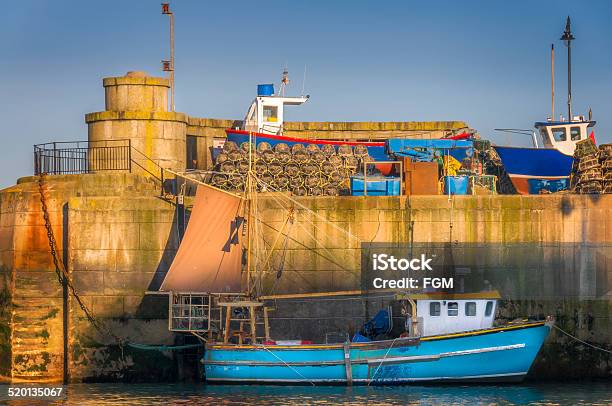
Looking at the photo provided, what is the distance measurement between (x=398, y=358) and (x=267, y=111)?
13030 mm

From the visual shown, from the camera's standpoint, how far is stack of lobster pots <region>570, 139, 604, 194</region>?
50125 millimetres

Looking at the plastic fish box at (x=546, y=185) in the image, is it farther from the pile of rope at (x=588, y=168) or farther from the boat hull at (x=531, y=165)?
the pile of rope at (x=588, y=168)

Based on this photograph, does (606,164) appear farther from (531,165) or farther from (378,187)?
(378,187)

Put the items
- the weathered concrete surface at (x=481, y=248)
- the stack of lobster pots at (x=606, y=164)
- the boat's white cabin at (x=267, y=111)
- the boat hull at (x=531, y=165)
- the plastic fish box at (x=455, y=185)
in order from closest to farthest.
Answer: the weathered concrete surface at (x=481, y=248)
the stack of lobster pots at (x=606, y=164)
the plastic fish box at (x=455, y=185)
the boat hull at (x=531, y=165)
the boat's white cabin at (x=267, y=111)

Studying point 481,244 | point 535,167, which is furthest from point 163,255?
point 535,167

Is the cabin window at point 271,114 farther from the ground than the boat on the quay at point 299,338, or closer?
farther from the ground

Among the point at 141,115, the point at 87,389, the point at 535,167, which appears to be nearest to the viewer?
the point at 87,389

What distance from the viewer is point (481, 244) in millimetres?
49375

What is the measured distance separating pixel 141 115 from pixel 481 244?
11.9 m

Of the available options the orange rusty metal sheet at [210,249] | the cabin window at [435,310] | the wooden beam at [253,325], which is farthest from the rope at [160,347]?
the cabin window at [435,310]

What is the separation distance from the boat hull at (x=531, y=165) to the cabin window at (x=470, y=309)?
26.4 ft

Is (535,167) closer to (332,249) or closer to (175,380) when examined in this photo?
(332,249)

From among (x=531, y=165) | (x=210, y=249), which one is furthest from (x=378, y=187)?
(x=531, y=165)

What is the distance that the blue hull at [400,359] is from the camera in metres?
47.2
